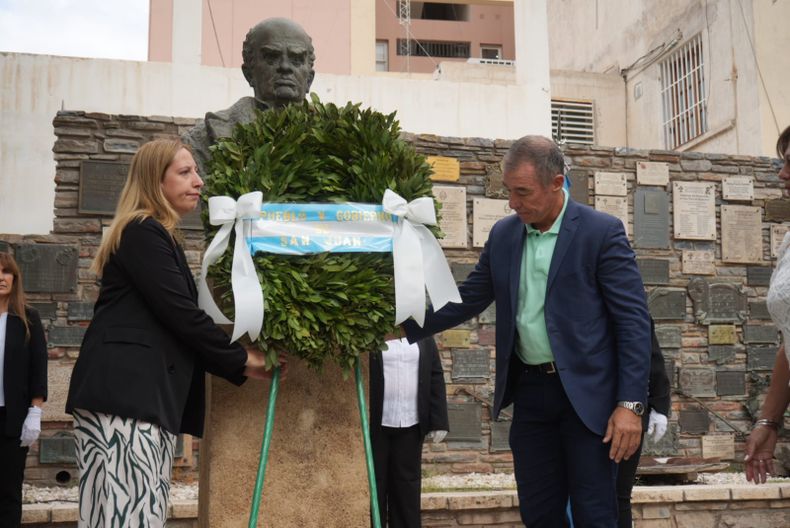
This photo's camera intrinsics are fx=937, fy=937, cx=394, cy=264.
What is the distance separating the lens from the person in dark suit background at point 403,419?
5.26m

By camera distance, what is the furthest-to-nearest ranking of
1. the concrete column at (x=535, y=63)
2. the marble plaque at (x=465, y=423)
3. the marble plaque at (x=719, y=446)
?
the concrete column at (x=535, y=63) < the marble plaque at (x=719, y=446) < the marble plaque at (x=465, y=423)

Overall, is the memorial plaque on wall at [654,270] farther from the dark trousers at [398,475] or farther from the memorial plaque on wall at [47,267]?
the memorial plaque on wall at [47,267]

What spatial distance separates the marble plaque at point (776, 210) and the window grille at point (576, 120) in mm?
7478

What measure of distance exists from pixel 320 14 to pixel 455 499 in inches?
416

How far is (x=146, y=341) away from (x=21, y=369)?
295cm

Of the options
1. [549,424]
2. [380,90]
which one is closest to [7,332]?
[549,424]

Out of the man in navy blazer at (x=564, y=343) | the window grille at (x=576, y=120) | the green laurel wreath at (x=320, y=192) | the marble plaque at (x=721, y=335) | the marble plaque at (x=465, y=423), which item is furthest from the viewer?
the window grille at (x=576, y=120)

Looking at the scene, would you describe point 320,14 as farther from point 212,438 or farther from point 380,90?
point 212,438

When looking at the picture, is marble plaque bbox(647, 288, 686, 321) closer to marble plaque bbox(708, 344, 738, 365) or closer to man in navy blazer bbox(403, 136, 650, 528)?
marble plaque bbox(708, 344, 738, 365)

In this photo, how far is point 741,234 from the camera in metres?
9.32

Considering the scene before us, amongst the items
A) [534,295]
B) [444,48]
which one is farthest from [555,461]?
[444,48]

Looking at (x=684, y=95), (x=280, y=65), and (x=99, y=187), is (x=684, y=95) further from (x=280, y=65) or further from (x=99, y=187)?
(x=280, y=65)

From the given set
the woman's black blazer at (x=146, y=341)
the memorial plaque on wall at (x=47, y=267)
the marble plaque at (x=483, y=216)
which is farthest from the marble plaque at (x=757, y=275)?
the woman's black blazer at (x=146, y=341)

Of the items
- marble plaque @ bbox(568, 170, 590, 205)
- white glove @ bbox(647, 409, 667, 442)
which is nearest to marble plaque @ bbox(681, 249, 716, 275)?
marble plaque @ bbox(568, 170, 590, 205)
